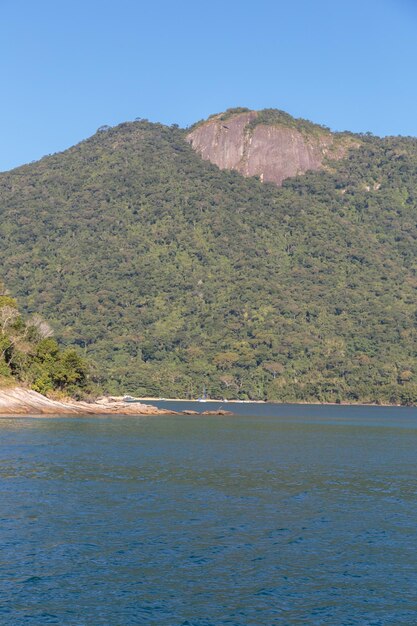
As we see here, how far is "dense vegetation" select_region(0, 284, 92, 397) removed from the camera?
424 ft

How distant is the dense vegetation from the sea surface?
5772cm

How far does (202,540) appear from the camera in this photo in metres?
37.0

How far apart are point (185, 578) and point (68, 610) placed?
572 centimetres

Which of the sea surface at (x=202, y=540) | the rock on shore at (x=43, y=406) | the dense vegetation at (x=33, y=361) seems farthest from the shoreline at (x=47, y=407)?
the sea surface at (x=202, y=540)

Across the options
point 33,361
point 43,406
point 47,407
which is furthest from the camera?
point 33,361

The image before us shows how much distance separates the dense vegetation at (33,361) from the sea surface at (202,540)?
5772cm

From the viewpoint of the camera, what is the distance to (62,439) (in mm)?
85750

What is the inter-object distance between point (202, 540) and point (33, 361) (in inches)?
4157

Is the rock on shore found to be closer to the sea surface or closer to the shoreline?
the shoreline

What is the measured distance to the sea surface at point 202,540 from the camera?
2741cm

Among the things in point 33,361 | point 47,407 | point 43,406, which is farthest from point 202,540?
point 33,361

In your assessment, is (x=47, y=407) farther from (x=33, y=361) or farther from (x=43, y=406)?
(x=33, y=361)

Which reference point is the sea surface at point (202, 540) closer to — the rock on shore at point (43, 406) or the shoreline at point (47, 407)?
the rock on shore at point (43, 406)

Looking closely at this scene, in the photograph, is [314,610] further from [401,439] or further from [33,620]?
[401,439]
